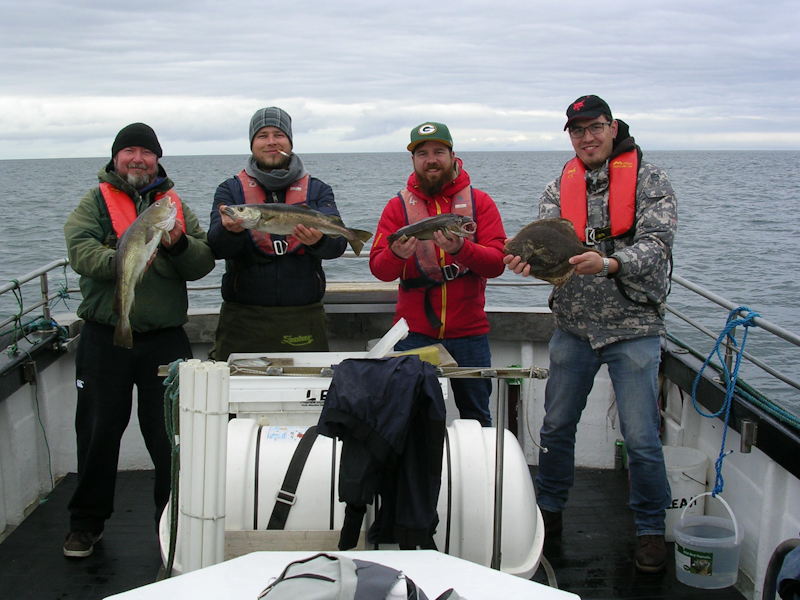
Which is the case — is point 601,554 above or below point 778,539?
below

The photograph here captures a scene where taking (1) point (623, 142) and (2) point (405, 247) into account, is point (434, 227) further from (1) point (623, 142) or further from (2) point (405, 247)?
(1) point (623, 142)

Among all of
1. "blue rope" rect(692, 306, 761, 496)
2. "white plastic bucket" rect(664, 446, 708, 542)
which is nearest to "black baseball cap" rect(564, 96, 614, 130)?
"blue rope" rect(692, 306, 761, 496)

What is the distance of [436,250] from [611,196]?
1129 millimetres

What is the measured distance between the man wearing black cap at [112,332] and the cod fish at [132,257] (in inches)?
7.1

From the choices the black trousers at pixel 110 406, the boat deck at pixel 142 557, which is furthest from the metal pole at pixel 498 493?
the black trousers at pixel 110 406

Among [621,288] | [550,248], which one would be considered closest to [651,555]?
[621,288]

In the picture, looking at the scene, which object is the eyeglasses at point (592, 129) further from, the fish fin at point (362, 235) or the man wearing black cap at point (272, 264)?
the man wearing black cap at point (272, 264)

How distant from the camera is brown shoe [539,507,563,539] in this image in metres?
4.26

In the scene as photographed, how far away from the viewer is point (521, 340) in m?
5.48

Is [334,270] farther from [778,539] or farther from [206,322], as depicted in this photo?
[778,539]

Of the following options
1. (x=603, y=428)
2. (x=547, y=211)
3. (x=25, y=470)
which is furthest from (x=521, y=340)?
(x=25, y=470)

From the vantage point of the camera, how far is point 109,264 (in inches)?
148

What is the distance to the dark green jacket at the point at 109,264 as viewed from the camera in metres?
3.83

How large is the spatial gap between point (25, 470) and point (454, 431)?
10.3 feet
